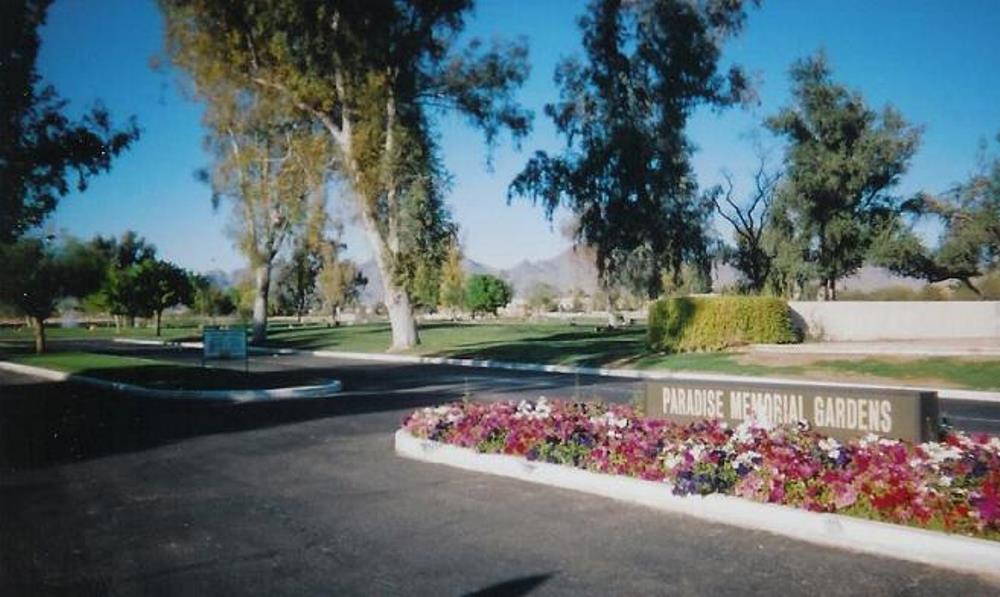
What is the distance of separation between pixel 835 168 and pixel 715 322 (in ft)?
57.8

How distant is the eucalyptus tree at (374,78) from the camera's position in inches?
1155


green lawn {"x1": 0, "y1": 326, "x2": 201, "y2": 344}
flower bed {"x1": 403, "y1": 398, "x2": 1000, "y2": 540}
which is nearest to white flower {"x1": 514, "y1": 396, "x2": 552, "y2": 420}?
flower bed {"x1": 403, "y1": 398, "x2": 1000, "y2": 540}

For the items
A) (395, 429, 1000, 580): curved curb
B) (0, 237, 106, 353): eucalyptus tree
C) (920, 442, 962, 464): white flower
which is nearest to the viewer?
(395, 429, 1000, 580): curved curb

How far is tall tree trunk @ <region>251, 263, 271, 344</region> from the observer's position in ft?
141

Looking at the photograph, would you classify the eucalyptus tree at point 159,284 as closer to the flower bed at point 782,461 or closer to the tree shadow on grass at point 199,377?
the tree shadow on grass at point 199,377

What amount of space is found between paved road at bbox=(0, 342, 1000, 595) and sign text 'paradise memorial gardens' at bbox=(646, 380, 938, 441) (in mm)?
2252

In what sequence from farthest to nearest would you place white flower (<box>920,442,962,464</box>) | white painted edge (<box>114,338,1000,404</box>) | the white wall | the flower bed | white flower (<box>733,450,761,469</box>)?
1. the white wall
2. white painted edge (<box>114,338,1000,404</box>)
3. white flower (<box>733,450,761,469</box>)
4. white flower (<box>920,442,962,464</box>)
5. the flower bed

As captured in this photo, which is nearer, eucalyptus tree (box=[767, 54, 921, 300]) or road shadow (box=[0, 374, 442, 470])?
road shadow (box=[0, 374, 442, 470])

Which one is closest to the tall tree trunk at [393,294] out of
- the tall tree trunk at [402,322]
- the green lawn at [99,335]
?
the tall tree trunk at [402,322]

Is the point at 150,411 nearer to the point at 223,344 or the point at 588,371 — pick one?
the point at 223,344

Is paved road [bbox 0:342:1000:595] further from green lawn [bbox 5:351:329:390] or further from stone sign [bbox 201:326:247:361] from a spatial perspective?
stone sign [bbox 201:326:247:361]

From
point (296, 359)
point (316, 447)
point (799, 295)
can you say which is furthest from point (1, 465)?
point (799, 295)

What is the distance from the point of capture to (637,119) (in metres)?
31.6

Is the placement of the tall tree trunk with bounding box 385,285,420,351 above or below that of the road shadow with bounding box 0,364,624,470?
above
